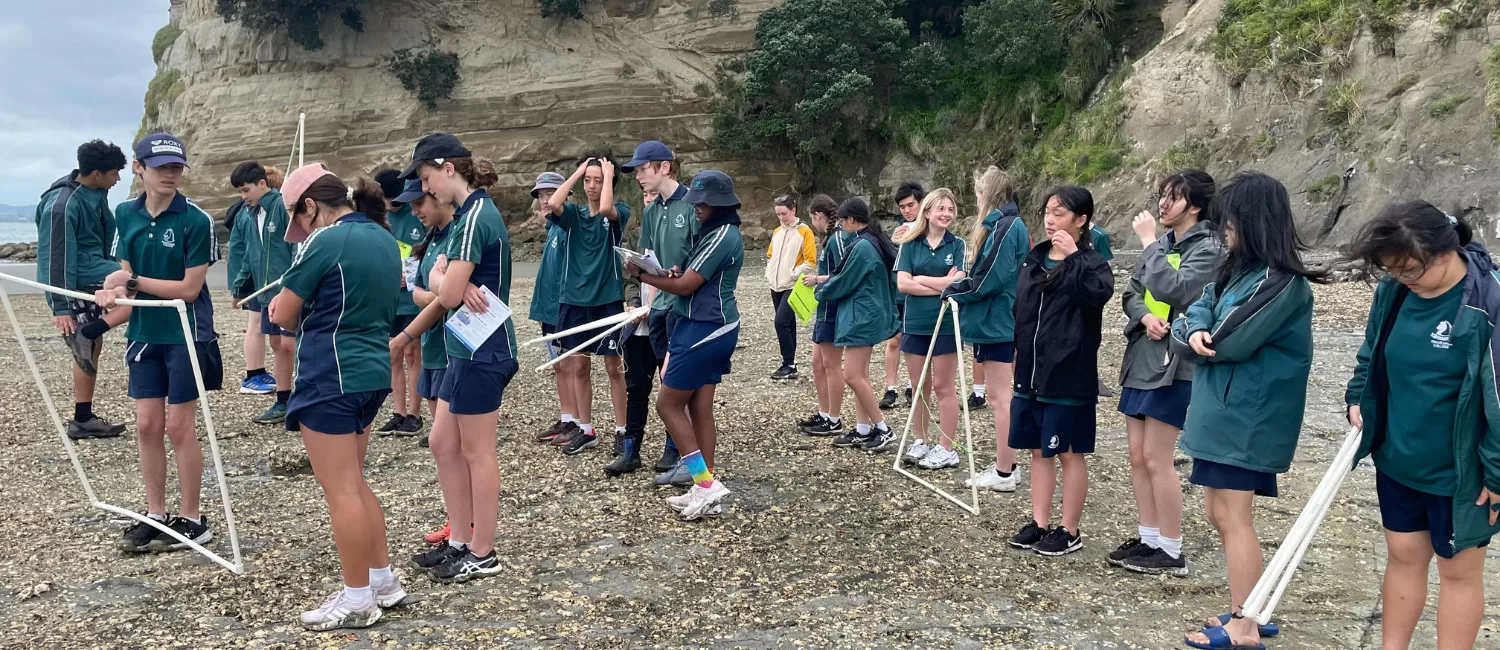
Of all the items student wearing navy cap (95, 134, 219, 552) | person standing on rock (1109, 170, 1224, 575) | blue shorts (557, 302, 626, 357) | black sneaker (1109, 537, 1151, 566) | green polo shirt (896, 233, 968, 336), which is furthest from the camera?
blue shorts (557, 302, 626, 357)

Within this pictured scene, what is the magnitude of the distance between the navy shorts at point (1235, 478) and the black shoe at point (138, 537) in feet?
16.5

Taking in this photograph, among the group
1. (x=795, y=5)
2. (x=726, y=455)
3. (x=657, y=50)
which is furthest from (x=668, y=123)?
(x=726, y=455)

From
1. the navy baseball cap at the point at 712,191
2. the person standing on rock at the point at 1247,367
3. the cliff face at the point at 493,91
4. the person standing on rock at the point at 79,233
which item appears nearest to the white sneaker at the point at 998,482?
the person standing on rock at the point at 1247,367

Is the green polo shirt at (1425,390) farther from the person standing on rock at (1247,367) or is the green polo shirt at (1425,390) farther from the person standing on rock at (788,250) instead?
the person standing on rock at (788,250)

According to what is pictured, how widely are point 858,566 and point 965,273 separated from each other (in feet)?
7.76

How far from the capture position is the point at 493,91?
3597 cm

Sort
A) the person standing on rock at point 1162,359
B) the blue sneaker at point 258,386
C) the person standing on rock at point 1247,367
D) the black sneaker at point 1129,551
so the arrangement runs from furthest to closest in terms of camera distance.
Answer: the blue sneaker at point 258,386 → the black sneaker at point 1129,551 → the person standing on rock at point 1162,359 → the person standing on rock at point 1247,367

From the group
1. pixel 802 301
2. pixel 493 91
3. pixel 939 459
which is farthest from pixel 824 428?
pixel 493 91

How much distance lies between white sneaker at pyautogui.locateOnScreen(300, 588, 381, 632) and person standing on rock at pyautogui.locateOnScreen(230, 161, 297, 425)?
4.52 metres

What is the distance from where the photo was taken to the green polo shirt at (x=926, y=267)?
6535 millimetres

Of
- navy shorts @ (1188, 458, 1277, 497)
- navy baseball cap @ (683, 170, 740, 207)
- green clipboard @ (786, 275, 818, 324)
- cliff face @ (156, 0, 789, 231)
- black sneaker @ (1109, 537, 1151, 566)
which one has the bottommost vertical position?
black sneaker @ (1109, 537, 1151, 566)

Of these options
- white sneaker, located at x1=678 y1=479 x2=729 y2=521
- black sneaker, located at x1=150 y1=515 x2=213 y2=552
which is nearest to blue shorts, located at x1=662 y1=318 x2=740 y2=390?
white sneaker, located at x1=678 y1=479 x2=729 y2=521

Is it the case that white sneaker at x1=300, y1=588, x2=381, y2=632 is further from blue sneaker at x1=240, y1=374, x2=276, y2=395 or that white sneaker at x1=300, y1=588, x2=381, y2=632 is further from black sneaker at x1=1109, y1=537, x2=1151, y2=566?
blue sneaker at x1=240, y1=374, x2=276, y2=395

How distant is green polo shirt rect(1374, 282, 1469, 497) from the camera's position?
3.10 metres
